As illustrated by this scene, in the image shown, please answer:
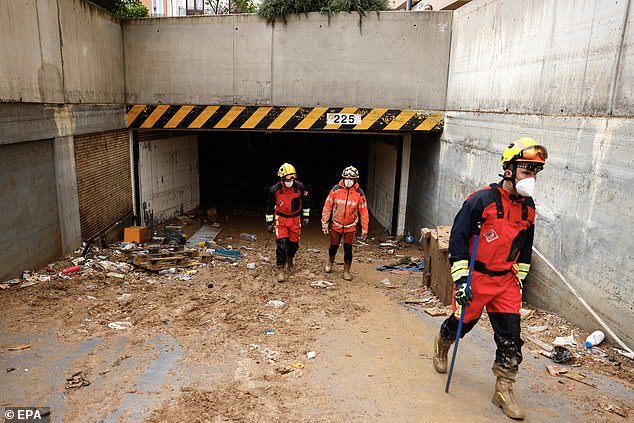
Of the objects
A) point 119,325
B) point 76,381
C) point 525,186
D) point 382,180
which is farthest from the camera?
point 382,180

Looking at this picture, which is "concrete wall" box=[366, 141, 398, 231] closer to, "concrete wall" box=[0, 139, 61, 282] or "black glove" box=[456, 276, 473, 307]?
"concrete wall" box=[0, 139, 61, 282]

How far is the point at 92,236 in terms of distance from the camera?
8.06 metres

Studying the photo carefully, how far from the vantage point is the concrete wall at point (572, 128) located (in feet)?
14.4

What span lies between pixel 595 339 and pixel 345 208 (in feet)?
12.8

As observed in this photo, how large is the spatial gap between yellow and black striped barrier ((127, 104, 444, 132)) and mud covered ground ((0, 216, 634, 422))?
334cm

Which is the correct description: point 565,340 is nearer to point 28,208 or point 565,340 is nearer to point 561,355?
point 561,355

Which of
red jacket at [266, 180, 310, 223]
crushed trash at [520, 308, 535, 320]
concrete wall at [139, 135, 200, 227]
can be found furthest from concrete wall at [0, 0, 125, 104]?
crushed trash at [520, 308, 535, 320]

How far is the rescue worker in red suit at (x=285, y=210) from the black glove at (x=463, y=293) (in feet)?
13.0

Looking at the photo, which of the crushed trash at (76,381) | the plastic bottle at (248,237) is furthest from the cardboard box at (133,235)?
the crushed trash at (76,381)

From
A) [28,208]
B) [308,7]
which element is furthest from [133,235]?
[308,7]

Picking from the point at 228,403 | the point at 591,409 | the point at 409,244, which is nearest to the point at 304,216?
the point at 409,244

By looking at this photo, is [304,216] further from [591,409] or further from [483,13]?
[591,409]

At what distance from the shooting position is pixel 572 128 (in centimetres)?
505

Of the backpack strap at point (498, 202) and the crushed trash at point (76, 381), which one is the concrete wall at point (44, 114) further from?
the backpack strap at point (498, 202)
